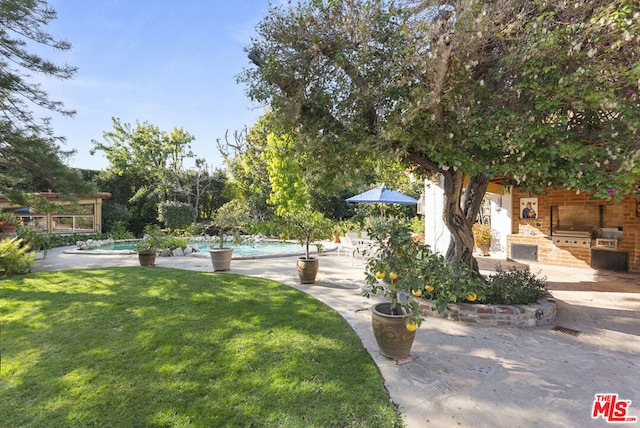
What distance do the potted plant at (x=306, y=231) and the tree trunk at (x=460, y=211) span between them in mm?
2970

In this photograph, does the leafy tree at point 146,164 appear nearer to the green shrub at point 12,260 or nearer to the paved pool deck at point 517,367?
the green shrub at point 12,260

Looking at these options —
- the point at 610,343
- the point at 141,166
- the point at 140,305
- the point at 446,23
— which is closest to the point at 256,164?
the point at 141,166

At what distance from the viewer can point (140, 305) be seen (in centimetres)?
→ 535

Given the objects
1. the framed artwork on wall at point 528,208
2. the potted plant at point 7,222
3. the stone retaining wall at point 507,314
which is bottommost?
the stone retaining wall at point 507,314

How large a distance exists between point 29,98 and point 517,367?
11.4 meters

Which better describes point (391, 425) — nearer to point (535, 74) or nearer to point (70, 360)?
point (70, 360)

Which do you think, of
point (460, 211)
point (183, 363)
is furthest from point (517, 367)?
point (183, 363)

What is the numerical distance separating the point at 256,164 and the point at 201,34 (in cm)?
1301

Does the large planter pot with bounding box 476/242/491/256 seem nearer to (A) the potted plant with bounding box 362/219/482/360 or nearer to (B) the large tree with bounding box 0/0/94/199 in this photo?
(A) the potted plant with bounding box 362/219/482/360

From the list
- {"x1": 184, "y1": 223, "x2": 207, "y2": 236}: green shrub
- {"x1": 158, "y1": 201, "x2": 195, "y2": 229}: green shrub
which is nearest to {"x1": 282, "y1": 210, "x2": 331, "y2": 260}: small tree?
{"x1": 184, "y1": 223, "x2": 207, "y2": 236}: green shrub

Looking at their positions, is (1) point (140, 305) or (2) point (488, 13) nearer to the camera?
(2) point (488, 13)

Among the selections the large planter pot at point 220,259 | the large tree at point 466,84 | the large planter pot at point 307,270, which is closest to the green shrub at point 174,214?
the large planter pot at point 220,259

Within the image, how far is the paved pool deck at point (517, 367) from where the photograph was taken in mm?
2643

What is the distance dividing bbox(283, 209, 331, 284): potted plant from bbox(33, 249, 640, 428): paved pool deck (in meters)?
0.98
